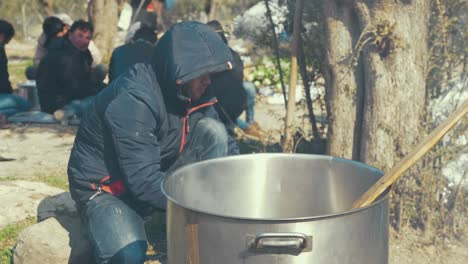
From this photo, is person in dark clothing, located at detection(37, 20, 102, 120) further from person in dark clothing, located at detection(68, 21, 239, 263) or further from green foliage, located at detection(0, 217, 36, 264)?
person in dark clothing, located at detection(68, 21, 239, 263)

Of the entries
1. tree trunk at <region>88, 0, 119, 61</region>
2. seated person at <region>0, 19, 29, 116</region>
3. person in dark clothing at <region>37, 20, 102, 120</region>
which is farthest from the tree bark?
tree trunk at <region>88, 0, 119, 61</region>

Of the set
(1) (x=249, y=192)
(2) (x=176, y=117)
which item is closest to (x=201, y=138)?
(2) (x=176, y=117)

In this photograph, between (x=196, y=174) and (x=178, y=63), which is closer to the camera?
(x=196, y=174)

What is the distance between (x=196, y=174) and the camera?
2.94 meters

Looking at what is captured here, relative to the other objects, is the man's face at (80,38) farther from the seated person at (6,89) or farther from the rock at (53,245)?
the rock at (53,245)

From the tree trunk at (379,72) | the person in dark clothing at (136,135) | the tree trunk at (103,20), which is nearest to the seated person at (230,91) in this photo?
the tree trunk at (379,72)

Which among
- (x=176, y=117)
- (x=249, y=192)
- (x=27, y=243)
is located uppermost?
(x=176, y=117)

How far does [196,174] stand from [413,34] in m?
1.83

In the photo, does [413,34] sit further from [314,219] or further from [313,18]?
[314,219]

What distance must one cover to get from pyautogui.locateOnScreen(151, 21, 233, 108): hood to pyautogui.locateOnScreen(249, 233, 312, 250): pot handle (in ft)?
4.00

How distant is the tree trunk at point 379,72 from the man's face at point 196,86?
3.40 feet

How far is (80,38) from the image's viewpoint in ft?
26.6

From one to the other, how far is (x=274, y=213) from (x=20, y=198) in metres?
2.45

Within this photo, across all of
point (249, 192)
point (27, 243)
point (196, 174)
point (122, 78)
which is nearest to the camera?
point (196, 174)
